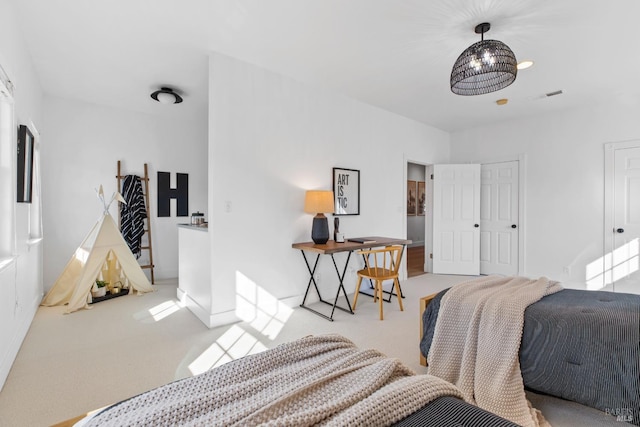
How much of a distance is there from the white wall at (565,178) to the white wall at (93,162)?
542 cm

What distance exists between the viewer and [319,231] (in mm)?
3369

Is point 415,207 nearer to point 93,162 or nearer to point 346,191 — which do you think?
point 346,191

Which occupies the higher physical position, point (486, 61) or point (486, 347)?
point (486, 61)

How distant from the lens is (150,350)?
2.43 m

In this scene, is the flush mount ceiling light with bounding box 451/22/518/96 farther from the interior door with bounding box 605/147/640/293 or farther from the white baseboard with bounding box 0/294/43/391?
the white baseboard with bounding box 0/294/43/391

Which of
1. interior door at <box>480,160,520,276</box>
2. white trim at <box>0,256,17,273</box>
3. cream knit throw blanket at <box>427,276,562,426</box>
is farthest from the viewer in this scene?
interior door at <box>480,160,520,276</box>

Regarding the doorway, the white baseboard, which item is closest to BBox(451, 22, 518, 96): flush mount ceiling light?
the white baseboard

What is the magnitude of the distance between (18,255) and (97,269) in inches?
47.4

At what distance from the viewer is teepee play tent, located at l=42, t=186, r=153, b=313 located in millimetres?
3461

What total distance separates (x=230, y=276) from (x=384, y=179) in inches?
104

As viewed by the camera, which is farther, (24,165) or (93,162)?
(93,162)

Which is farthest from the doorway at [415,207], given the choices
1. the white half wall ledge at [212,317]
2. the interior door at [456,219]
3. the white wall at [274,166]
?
the white half wall ledge at [212,317]

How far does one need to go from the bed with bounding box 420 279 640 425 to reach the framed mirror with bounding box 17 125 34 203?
12.4ft

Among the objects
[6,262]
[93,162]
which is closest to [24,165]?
[6,262]
